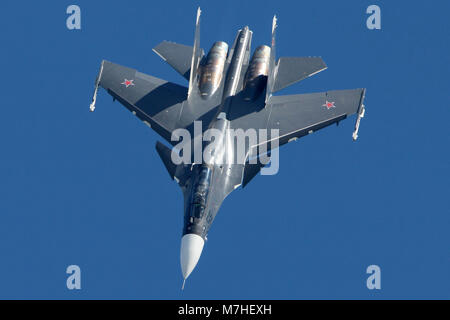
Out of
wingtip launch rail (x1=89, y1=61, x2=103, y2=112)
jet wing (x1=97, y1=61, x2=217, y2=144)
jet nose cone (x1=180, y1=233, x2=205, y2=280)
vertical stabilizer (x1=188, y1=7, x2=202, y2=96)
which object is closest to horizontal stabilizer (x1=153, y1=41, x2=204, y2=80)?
jet wing (x1=97, y1=61, x2=217, y2=144)

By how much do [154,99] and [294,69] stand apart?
8.32 meters

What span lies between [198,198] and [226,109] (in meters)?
7.46

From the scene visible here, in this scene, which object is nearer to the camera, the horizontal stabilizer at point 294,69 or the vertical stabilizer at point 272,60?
the vertical stabilizer at point 272,60

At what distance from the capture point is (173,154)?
Result: 129 ft

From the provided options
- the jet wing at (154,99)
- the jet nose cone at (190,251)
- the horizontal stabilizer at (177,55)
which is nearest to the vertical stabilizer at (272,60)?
the jet wing at (154,99)

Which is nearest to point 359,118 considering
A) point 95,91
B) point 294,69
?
point 294,69

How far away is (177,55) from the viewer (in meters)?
45.8

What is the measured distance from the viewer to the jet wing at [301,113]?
41.8m

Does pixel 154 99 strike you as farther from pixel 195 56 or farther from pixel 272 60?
pixel 272 60

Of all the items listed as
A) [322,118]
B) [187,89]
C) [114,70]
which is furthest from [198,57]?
[322,118]

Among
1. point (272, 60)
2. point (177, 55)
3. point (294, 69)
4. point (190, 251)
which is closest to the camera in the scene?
point (190, 251)

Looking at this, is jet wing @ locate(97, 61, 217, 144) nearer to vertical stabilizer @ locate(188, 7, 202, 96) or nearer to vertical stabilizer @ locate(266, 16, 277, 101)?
vertical stabilizer @ locate(188, 7, 202, 96)

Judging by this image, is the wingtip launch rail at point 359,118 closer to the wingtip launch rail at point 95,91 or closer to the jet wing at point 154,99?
the jet wing at point 154,99

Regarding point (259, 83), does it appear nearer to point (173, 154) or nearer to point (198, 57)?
point (198, 57)
